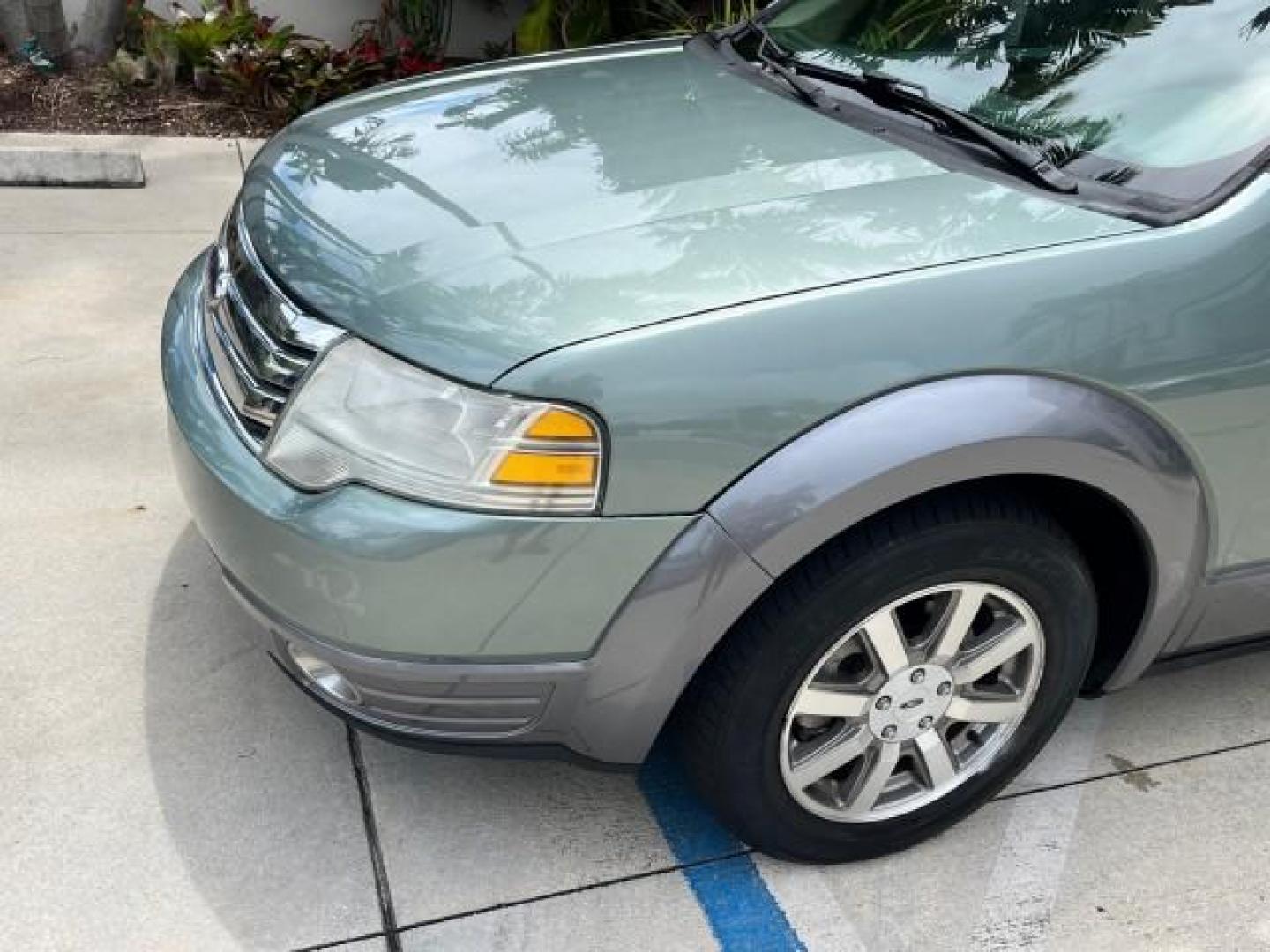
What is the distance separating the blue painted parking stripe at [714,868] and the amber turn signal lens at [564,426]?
2.78 feet

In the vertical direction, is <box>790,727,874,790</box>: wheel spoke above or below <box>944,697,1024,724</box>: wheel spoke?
below

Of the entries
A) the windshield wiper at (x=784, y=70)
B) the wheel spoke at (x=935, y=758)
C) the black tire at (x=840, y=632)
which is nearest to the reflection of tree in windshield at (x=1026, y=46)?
the windshield wiper at (x=784, y=70)

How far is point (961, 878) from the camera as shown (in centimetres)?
239

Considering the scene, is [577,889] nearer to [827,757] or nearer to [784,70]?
[827,757]

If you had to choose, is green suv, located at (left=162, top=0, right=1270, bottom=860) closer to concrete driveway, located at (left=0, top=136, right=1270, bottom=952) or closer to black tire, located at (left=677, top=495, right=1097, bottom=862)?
black tire, located at (left=677, top=495, right=1097, bottom=862)

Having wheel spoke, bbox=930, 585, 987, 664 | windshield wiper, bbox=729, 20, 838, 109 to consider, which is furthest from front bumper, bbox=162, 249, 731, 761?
windshield wiper, bbox=729, 20, 838, 109

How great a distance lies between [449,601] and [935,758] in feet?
3.33

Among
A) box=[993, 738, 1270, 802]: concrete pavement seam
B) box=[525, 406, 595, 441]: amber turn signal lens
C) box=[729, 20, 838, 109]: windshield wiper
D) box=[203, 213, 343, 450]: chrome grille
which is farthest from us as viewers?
box=[729, 20, 838, 109]: windshield wiper

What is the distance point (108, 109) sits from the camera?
253 inches

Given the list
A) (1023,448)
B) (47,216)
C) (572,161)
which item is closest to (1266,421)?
(1023,448)

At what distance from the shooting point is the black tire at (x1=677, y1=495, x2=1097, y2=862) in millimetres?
2008

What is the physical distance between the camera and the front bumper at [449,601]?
186 cm

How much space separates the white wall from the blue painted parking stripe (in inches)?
240

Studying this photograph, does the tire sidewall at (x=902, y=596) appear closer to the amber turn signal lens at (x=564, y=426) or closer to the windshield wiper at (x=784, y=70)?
the amber turn signal lens at (x=564, y=426)
